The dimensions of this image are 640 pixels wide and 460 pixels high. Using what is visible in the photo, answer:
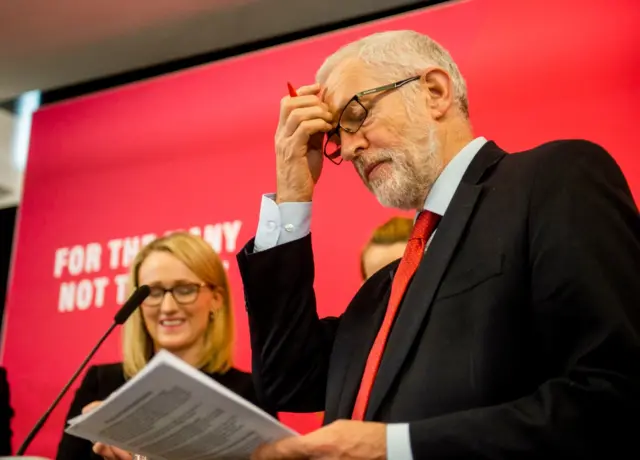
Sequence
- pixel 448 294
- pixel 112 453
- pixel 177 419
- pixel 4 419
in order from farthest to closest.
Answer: pixel 4 419 < pixel 112 453 < pixel 448 294 < pixel 177 419

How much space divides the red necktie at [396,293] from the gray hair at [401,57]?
A: 27 cm

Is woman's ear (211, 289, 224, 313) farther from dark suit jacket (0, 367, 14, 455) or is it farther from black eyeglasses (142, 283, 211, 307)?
dark suit jacket (0, 367, 14, 455)

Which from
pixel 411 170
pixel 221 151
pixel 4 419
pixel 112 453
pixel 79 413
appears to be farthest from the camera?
pixel 221 151

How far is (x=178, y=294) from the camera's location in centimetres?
221

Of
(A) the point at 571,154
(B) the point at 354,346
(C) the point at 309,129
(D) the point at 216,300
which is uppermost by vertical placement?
(C) the point at 309,129

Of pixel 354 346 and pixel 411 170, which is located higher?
pixel 411 170

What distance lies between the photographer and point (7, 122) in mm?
3572

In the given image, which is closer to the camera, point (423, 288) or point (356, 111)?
point (423, 288)

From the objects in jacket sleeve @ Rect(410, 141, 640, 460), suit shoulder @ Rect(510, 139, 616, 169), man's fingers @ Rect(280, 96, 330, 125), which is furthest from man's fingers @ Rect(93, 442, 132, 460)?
suit shoulder @ Rect(510, 139, 616, 169)

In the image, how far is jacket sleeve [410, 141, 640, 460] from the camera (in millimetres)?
891

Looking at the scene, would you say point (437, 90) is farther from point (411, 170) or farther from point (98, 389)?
point (98, 389)

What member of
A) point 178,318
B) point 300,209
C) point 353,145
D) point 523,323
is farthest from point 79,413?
point 523,323

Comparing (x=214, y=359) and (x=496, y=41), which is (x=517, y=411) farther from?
(x=496, y=41)

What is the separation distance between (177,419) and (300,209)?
530mm
